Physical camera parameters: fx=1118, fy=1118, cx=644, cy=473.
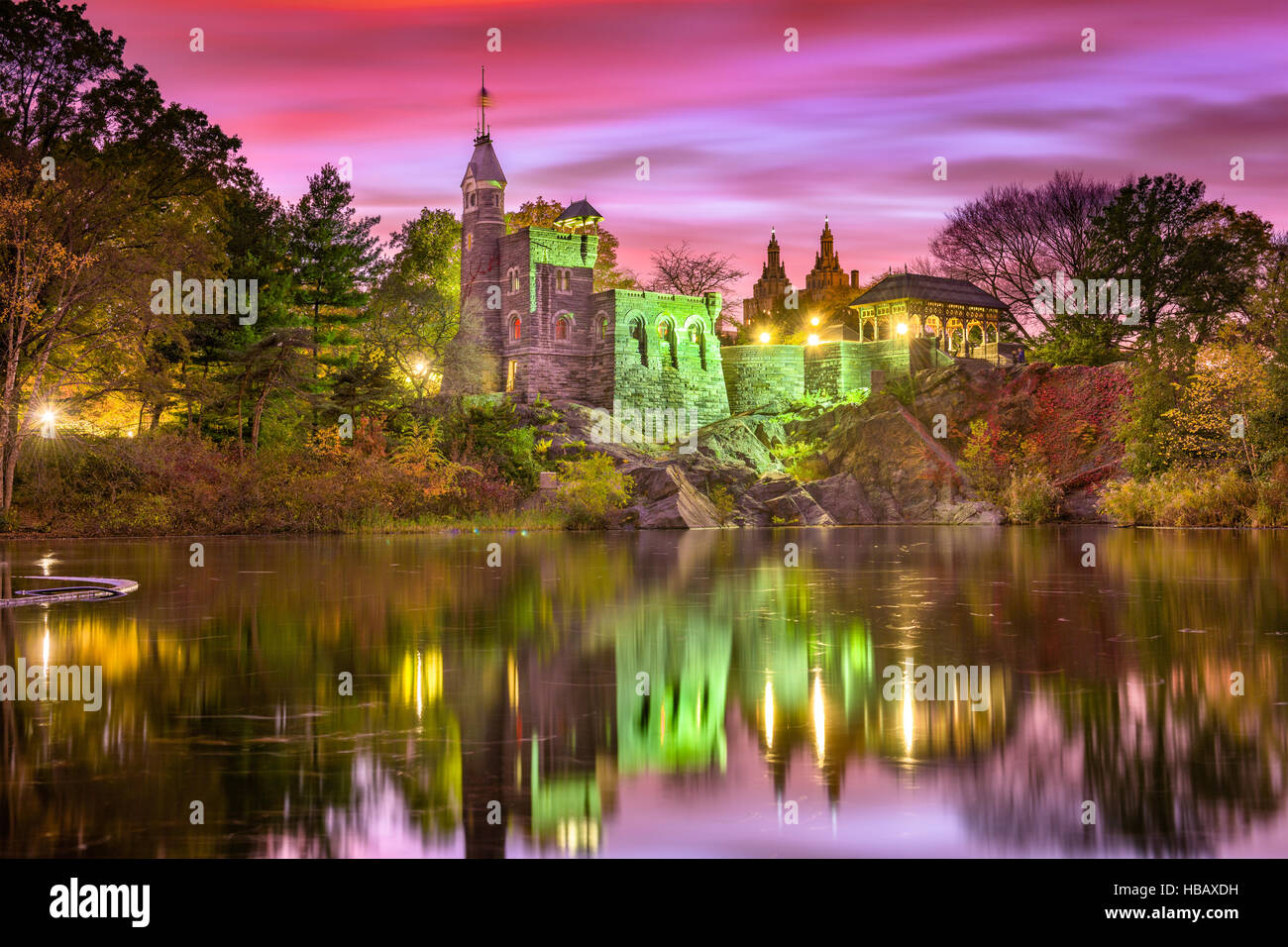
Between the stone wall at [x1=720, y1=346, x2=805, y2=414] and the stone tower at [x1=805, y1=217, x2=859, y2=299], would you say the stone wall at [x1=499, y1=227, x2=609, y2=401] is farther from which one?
the stone tower at [x1=805, y1=217, x2=859, y2=299]

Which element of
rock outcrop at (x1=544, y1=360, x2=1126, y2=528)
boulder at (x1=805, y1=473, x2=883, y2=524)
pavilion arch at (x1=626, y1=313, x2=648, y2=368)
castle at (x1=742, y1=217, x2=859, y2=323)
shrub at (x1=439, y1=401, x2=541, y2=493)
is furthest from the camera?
castle at (x1=742, y1=217, x2=859, y2=323)

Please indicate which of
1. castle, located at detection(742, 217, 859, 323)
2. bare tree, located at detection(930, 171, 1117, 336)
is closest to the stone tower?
castle, located at detection(742, 217, 859, 323)

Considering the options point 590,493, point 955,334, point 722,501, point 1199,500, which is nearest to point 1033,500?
point 1199,500

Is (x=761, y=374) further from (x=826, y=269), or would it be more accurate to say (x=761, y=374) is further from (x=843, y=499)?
(x=826, y=269)

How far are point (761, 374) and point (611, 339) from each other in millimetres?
11106

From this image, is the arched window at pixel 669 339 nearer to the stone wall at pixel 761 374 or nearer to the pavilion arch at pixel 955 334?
the stone wall at pixel 761 374

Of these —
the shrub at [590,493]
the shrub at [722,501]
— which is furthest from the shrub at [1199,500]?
the shrub at [590,493]

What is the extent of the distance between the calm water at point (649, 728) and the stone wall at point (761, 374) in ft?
171

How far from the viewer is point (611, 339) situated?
5988 centimetres

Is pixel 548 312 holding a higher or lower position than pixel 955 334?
higher

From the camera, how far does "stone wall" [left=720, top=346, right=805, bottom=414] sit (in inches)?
2596

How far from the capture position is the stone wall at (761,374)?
65938 mm

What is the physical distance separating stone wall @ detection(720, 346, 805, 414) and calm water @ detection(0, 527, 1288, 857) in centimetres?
5197
